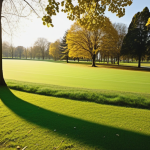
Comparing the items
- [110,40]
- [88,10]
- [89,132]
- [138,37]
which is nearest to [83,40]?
[110,40]

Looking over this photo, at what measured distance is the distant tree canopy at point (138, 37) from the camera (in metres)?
37.0

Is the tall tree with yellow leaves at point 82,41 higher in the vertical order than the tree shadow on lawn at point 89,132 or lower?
higher

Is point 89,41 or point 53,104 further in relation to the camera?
point 89,41

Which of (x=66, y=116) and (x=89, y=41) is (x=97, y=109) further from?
(x=89, y=41)

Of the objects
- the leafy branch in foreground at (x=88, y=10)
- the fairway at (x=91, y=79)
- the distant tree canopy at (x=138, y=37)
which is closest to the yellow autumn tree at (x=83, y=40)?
the distant tree canopy at (x=138, y=37)

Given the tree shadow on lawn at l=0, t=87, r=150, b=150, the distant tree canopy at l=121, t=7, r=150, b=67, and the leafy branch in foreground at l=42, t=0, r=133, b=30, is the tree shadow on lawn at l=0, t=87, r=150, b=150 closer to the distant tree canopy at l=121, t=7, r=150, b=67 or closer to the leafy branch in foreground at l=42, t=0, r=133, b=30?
the leafy branch in foreground at l=42, t=0, r=133, b=30

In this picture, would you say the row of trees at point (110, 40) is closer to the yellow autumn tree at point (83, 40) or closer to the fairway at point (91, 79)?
the yellow autumn tree at point (83, 40)

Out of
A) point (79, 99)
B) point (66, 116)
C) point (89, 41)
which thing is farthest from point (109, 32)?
point (66, 116)

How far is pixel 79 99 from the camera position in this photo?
22.7 ft

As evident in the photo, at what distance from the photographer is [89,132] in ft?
11.9

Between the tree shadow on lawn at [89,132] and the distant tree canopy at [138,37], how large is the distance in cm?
3719

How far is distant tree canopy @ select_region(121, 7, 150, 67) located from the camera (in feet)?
121

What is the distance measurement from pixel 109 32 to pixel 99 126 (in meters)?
36.2

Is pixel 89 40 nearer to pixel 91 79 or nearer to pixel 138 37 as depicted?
pixel 138 37
